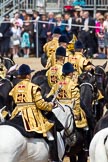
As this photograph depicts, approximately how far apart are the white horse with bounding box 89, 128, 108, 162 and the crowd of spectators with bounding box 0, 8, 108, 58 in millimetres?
18207

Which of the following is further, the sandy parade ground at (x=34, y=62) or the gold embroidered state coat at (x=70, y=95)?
the sandy parade ground at (x=34, y=62)

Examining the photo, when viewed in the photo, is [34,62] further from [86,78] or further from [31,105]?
[31,105]

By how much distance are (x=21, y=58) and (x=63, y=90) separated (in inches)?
643

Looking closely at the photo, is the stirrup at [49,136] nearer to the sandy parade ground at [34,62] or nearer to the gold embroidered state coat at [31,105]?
the gold embroidered state coat at [31,105]

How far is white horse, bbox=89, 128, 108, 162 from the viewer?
948cm

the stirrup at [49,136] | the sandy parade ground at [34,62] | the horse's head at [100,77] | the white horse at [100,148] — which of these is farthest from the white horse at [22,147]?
the sandy parade ground at [34,62]

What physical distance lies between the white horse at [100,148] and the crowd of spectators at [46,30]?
59.7ft

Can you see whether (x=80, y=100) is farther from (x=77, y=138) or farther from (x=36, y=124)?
(x=36, y=124)

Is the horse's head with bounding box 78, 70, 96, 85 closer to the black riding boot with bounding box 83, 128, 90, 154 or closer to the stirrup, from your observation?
the black riding boot with bounding box 83, 128, 90, 154

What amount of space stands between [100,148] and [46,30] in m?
20.0

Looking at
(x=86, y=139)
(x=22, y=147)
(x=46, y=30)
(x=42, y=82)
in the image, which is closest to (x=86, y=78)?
(x=42, y=82)

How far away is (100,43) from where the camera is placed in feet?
93.0

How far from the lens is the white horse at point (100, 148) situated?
31.1ft

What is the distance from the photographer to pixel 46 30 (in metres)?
29.2
